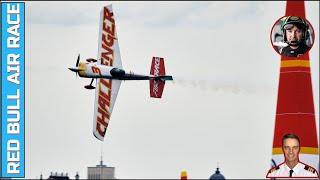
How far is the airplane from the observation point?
102 metres

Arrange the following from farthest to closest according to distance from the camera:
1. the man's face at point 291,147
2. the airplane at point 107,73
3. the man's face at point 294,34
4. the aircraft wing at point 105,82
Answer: the man's face at point 291,147 < the man's face at point 294,34 < the aircraft wing at point 105,82 < the airplane at point 107,73

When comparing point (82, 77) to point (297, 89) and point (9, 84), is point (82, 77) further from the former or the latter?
point (297, 89)

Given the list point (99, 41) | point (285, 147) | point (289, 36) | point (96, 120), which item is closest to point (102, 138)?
point (96, 120)

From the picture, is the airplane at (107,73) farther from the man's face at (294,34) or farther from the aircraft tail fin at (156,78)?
the man's face at (294,34)

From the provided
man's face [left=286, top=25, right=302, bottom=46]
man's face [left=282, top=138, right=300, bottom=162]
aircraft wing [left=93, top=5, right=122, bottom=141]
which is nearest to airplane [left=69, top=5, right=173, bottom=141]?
aircraft wing [left=93, top=5, right=122, bottom=141]

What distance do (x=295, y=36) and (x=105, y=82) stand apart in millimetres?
20563

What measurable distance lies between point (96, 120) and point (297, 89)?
128 ft

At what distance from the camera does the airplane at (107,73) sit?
102 metres

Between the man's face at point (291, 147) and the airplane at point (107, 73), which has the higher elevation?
the airplane at point (107, 73)

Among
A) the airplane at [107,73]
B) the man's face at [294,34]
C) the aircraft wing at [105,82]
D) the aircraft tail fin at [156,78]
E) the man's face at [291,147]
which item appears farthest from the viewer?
the man's face at [291,147]

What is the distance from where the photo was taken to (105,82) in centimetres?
10725

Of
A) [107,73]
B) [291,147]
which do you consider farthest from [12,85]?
[291,147]

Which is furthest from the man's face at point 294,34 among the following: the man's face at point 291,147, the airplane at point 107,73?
the man's face at point 291,147

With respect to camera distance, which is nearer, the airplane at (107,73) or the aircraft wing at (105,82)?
the airplane at (107,73)
